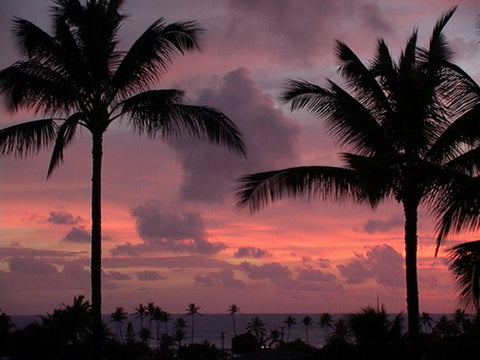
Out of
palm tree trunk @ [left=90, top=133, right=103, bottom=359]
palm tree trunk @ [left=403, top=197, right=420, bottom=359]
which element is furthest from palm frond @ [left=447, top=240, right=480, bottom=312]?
palm tree trunk @ [left=90, top=133, right=103, bottom=359]

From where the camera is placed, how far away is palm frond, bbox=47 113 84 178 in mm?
15898

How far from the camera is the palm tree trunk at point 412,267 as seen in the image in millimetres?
15875

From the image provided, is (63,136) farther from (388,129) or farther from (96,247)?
(388,129)

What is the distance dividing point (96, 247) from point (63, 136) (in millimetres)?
2815

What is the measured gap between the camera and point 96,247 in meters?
15.3

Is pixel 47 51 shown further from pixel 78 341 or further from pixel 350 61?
pixel 78 341

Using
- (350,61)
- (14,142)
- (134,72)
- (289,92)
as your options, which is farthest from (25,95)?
(350,61)

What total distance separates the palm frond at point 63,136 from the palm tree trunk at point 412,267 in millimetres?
8334

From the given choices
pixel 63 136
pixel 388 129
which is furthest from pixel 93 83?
pixel 388 129

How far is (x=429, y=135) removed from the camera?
17.1m

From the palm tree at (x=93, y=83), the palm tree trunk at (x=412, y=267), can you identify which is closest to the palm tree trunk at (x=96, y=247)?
the palm tree at (x=93, y=83)

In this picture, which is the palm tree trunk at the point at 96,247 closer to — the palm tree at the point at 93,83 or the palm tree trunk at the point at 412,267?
the palm tree at the point at 93,83

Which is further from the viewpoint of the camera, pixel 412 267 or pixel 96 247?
pixel 412 267

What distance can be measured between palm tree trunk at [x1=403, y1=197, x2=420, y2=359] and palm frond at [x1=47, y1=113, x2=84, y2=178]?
27.3ft
